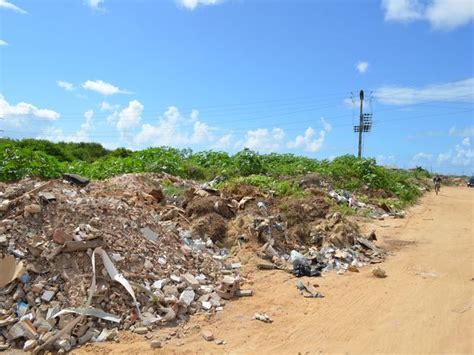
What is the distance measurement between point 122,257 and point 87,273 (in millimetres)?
560

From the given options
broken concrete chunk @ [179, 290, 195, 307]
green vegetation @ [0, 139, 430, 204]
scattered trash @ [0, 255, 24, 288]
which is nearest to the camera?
scattered trash @ [0, 255, 24, 288]

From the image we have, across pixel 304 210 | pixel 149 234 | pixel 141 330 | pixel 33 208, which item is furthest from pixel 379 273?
pixel 33 208

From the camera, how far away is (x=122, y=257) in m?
6.14

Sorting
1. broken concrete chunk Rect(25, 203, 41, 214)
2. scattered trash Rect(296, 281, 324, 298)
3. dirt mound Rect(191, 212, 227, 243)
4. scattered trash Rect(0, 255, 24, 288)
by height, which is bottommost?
scattered trash Rect(296, 281, 324, 298)

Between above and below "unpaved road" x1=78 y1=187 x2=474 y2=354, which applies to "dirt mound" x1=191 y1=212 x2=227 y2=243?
above

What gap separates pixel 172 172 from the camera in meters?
15.5

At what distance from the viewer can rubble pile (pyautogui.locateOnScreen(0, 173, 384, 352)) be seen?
206 inches

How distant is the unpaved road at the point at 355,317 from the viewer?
4.93 metres

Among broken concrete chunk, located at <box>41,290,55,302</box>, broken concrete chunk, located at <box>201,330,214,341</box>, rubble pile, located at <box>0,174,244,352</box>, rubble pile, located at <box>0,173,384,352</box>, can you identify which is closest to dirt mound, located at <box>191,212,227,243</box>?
rubble pile, located at <box>0,173,384,352</box>

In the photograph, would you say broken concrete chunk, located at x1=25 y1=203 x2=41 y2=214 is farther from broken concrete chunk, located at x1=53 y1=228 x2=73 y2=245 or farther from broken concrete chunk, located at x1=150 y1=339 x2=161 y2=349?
broken concrete chunk, located at x1=150 y1=339 x2=161 y2=349

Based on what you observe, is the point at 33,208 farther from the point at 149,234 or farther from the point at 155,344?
the point at 155,344

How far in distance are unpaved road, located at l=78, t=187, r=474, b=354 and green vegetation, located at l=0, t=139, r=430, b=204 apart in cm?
466

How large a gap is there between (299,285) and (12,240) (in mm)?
4103

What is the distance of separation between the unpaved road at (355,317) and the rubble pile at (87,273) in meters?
0.32
